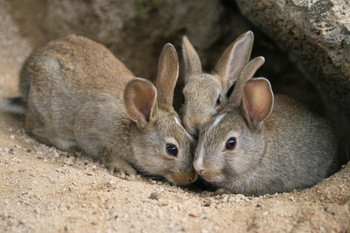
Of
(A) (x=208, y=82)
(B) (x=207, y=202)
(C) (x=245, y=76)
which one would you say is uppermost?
(C) (x=245, y=76)

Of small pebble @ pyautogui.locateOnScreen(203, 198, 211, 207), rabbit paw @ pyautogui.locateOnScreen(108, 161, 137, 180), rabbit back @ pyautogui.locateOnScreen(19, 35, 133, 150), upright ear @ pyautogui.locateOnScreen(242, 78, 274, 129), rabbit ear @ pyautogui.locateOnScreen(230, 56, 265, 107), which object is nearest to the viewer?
small pebble @ pyautogui.locateOnScreen(203, 198, 211, 207)

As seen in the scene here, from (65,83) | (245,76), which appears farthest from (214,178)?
(65,83)

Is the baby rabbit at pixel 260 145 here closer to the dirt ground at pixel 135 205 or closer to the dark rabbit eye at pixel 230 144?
the dark rabbit eye at pixel 230 144

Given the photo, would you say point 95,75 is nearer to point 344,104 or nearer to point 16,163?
point 16,163

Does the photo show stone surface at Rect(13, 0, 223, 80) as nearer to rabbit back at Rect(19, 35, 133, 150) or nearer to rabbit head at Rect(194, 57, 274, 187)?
rabbit back at Rect(19, 35, 133, 150)

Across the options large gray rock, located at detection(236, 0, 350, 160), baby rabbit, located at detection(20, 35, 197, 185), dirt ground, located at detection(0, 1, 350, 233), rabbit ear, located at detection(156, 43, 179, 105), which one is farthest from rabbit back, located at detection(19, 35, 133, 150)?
large gray rock, located at detection(236, 0, 350, 160)

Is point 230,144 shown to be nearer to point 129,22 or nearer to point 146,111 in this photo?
point 146,111
